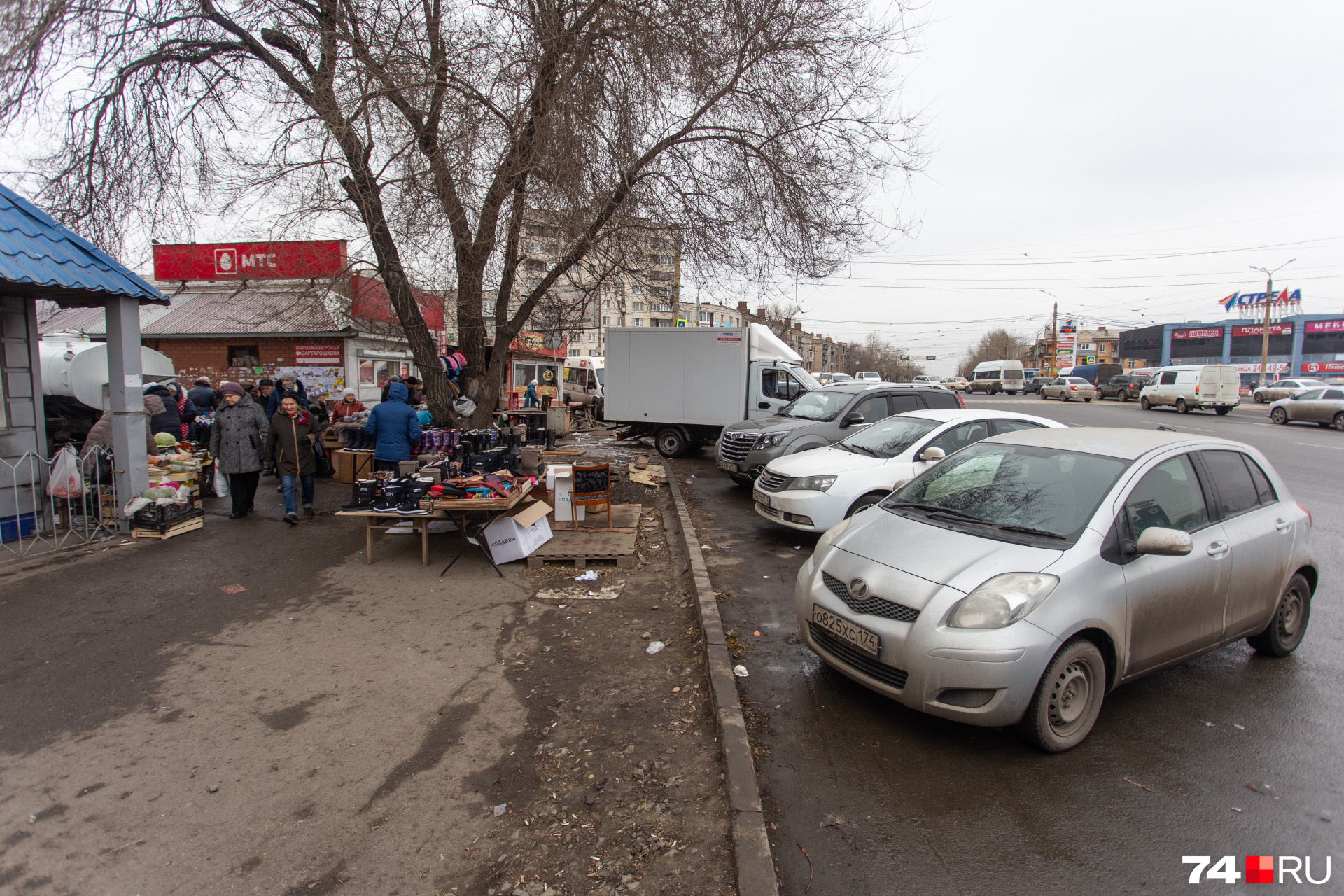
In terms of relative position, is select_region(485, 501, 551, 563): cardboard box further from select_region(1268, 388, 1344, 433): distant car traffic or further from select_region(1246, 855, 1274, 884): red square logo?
select_region(1268, 388, 1344, 433): distant car traffic

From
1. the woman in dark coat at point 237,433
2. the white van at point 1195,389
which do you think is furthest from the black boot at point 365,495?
the white van at point 1195,389

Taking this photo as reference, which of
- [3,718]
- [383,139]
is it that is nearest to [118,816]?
[3,718]

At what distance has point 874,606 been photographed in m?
3.67

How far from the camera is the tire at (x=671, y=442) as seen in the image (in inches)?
616

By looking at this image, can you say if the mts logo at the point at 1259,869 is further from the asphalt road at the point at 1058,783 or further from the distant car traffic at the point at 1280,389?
the distant car traffic at the point at 1280,389

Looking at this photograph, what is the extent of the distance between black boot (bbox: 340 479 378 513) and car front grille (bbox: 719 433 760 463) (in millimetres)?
5677

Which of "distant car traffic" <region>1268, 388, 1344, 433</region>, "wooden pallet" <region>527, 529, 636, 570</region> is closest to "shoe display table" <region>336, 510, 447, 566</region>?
"wooden pallet" <region>527, 529, 636, 570</region>

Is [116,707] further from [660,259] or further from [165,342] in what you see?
[165,342]

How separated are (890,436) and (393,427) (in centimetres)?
617

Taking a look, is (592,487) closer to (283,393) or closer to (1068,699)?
(1068,699)

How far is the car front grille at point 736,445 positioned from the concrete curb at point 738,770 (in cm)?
544

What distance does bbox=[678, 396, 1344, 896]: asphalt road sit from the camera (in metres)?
2.70

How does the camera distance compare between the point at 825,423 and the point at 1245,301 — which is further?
the point at 1245,301

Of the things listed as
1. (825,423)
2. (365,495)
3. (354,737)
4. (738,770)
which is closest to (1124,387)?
(825,423)
